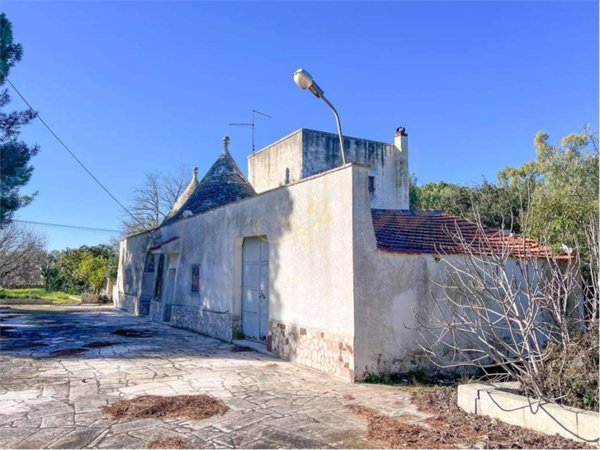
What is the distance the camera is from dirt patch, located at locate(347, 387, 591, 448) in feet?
15.9

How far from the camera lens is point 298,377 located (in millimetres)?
8469

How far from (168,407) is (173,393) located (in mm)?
952

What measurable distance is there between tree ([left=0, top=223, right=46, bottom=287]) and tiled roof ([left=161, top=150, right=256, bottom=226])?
47.8 feet

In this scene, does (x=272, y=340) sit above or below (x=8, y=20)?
below

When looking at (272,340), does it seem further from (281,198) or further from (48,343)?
(48,343)

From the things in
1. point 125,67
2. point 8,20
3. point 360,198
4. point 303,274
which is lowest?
point 303,274

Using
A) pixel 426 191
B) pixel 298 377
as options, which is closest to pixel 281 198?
pixel 298 377

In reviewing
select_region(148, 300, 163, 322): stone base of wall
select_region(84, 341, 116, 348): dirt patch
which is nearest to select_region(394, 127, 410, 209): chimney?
select_region(148, 300, 163, 322): stone base of wall

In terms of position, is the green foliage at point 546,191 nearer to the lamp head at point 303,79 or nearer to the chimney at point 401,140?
the chimney at point 401,140

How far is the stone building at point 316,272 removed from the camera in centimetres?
834

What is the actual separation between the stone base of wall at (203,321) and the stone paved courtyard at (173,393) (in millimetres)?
572

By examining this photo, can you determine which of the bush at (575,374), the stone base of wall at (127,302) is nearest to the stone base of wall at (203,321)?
the stone base of wall at (127,302)

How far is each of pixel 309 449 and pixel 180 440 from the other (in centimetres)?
157

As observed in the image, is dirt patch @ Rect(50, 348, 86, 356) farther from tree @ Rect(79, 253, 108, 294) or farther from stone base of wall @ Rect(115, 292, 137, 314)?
tree @ Rect(79, 253, 108, 294)
